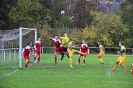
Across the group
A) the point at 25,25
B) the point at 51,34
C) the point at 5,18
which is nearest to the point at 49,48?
the point at 51,34

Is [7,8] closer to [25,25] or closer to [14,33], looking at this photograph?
[25,25]

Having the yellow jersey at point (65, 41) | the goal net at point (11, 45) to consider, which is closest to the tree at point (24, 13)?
the goal net at point (11, 45)

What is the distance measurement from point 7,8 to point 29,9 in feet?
14.0

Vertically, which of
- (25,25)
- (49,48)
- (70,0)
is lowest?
(49,48)

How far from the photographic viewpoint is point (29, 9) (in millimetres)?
62219

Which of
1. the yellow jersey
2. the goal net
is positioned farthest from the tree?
the yellow jersey

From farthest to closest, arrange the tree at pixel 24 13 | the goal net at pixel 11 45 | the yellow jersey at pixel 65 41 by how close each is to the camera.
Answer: the tree at pixel 24 13, the goal net at pixel 11 45, the yellow jersey at pixel 65 41

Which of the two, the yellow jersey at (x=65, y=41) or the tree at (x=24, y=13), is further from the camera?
the tree at (x=24, y=13)

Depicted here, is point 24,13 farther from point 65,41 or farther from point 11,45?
point 65,41

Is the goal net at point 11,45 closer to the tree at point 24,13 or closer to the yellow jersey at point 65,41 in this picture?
the yellow jersey at point 65,41

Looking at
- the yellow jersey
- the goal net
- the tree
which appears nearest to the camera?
the yellow jersey

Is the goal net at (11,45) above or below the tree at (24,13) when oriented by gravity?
below

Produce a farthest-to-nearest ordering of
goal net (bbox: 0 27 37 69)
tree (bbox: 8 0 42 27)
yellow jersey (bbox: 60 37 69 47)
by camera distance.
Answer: tree (bbox: 8 0 42 27) → goal net (bbox: 0 27 37 69) → yellow jersey (bbox: 60 37 69 47)

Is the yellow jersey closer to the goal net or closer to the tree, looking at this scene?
the goal net
